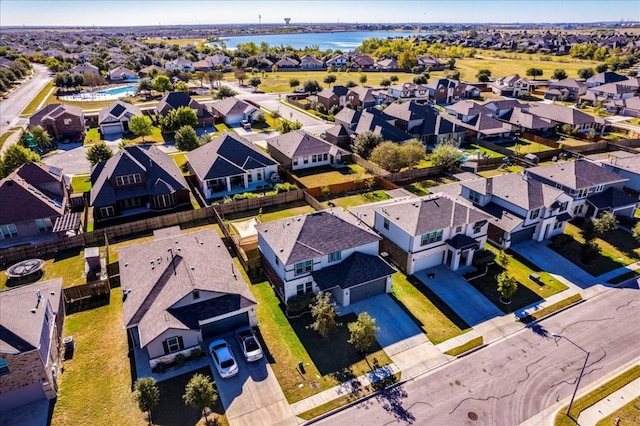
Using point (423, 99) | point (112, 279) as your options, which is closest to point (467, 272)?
point (112, 279)

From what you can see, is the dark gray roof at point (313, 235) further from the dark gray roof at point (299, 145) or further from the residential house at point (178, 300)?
the dark gray roof at point (299, 145)

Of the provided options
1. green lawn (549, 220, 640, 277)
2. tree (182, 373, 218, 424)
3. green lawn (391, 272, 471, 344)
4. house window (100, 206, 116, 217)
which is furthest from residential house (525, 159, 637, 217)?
house window (100, 206, 116, 217)

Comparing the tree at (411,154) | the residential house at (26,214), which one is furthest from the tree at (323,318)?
the tree at (411,154)

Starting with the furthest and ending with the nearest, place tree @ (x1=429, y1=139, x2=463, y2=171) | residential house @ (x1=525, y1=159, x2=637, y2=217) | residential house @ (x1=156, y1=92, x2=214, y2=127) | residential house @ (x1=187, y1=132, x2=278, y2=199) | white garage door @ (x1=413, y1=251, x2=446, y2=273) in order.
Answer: residential house @ (x1=156, y1=92, x2=214, y2=127) → tree @ (x1=429, y1=139, x2=463, y2=171) → residential house @ (x1=187, y1=132, x2=278, y2=199) → residential house @ (x1=525, y1=159, x2=637, y2=217) → white garage door @ (x1=413, y1=251, x2=446, y2=273)

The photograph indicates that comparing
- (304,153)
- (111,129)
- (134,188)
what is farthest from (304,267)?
(111,129)

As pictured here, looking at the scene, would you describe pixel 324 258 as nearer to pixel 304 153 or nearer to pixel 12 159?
pixel 304 153

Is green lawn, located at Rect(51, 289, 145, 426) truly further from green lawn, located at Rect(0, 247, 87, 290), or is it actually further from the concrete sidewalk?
the concrete sidewalk
